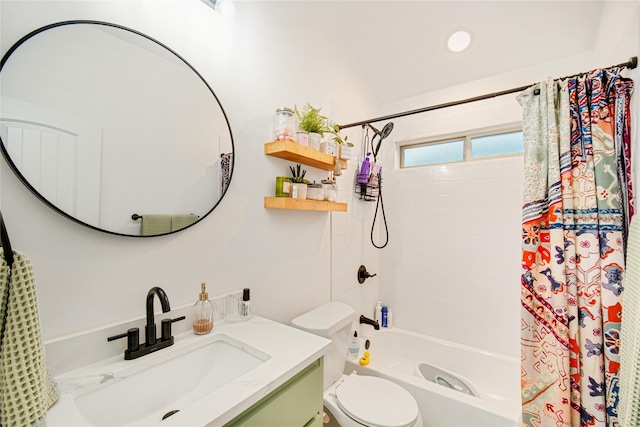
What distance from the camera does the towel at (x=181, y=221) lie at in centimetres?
104

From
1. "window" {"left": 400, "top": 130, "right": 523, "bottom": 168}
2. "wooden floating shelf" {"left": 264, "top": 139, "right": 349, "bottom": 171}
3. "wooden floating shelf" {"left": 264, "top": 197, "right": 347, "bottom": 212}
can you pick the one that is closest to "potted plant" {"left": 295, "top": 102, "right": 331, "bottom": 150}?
"wooden floating shelf" {"left": 264, "top": 139, "right": 349, "bottom": 171}

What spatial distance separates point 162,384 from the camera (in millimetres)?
888

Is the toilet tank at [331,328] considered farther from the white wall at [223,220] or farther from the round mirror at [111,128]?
the round mirror at [111,128]

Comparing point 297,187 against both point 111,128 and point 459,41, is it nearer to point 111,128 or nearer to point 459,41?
point 111,128

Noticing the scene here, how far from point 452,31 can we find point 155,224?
7.41 ft

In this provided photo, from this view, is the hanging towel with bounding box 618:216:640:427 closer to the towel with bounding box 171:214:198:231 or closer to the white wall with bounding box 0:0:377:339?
the white wall with bounding box 0:0:377:339

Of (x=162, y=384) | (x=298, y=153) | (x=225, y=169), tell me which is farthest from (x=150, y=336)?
(x=298, y=153)

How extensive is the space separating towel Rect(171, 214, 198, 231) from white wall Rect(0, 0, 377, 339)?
40mm

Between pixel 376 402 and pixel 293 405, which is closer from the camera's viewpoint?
pixel 293 405

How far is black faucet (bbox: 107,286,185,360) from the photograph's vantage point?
2.86 ft

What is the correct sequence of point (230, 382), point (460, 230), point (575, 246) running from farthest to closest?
point (460, 230) < point (575, 246) < point (230, 382)

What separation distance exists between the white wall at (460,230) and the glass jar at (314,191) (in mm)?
1137

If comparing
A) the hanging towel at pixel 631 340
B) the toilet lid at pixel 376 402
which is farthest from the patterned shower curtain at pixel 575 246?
the toilet lid at pixel 376 402

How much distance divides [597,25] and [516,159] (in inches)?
33.8
